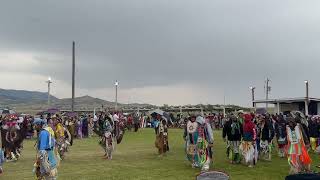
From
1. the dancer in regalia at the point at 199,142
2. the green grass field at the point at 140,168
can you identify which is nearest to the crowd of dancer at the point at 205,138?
the dancer in regalia at the point at 199,142

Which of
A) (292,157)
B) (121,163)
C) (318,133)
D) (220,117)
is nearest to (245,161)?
(292,157)

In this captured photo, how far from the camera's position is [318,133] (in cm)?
2523

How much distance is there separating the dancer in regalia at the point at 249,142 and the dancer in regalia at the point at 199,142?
1598mm

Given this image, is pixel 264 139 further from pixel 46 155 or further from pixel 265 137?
pixel 46 155

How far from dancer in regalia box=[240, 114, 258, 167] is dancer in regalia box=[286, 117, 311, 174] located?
2.64m

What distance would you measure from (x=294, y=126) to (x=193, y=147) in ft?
12.8

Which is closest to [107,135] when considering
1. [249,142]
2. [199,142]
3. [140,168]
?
[140,168]

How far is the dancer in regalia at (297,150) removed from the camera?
16019mm

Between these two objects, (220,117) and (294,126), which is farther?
(220,117)

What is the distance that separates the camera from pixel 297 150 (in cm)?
1612

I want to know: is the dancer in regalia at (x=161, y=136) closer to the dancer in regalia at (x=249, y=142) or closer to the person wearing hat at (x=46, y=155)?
the dancer in regalia at (x=249, y=142)

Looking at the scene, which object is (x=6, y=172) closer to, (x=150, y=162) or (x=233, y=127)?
(x=150, y=162)

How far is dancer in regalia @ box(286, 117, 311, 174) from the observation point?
16.0m

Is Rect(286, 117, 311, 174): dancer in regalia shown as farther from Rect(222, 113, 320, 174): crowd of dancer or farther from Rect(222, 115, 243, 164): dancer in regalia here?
Rect(222, 115, 243, 164): dancer in regalia
